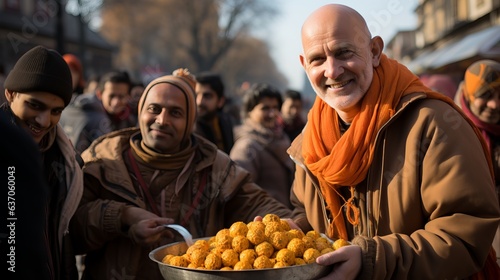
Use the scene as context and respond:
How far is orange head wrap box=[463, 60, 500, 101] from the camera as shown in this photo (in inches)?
176

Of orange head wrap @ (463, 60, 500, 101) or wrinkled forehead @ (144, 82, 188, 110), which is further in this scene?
A: orange head wrap @ (463, 60, 500, 101)

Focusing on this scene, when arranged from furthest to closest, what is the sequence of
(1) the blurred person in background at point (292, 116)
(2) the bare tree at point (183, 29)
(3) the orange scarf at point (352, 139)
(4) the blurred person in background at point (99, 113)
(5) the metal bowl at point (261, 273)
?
1. (2) the bare tree at point (183, 29)
2. (1) the blurred person in background at point (292, 116)
3. (4) the blurred person in background at point (99, 113)
4. (3) the orange scarf at point (352, 139)
5. (5) the metal bowl at point (261, 273)

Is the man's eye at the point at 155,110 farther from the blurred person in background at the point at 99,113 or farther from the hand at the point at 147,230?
the blurred person in background at the point at 99,113

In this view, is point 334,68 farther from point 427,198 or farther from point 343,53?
point 427,198

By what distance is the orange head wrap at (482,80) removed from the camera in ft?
14.7

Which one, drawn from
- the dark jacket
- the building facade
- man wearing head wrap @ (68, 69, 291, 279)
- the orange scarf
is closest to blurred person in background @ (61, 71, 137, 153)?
man wearing head wrap @ (68, 69, 291, 279)

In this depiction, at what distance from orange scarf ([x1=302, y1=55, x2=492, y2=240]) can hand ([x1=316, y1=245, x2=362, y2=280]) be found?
371 millimetres

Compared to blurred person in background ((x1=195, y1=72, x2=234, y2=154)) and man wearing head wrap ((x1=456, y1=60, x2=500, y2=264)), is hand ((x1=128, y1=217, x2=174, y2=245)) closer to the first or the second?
man wearing head wrap ((x1=456, y1=60, x2=500, y2=264))

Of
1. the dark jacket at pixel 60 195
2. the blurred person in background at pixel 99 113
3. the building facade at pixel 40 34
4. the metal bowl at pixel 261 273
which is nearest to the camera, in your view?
the metal bowl at pixel 261 273

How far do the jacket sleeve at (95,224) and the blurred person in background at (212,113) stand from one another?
3225mm

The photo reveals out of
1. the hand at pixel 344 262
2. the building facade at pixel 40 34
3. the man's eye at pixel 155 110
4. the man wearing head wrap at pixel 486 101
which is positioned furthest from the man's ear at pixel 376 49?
the building facade at pixel 40 34

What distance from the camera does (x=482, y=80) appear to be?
177 inches

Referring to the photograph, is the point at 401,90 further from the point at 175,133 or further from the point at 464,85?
the point at 464,85

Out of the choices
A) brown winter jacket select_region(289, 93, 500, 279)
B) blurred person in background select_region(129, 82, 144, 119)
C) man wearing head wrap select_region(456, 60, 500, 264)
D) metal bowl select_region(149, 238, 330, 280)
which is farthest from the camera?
blurred person in background select_region(129, 82, 144, 119)
